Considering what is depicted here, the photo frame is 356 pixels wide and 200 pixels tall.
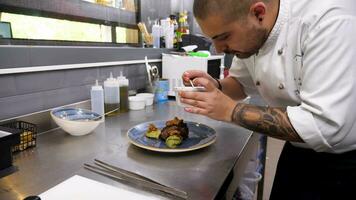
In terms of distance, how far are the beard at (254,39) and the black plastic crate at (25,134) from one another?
835mm

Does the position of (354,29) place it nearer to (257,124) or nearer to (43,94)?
(257,124)

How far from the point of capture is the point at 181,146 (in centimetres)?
103

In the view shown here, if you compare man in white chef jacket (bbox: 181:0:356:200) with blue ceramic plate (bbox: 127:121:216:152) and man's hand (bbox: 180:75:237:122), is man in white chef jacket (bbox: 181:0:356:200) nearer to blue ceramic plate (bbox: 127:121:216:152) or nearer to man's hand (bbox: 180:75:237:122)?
man's hand (bbox: 180:75:237:122)

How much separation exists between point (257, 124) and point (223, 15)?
0.37m

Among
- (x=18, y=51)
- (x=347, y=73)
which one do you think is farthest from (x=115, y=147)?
(x=347, y=73)

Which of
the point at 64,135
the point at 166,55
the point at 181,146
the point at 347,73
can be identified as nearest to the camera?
the point at 347,73

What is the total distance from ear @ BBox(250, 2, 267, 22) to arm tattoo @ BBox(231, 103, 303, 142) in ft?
1.01

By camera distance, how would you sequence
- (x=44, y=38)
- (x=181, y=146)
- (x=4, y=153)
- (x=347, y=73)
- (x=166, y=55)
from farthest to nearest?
(x=166, y=55) → (x=44, y=38) → (x=181, y=146) → (x=4, y=153) → (x=347, y=73)

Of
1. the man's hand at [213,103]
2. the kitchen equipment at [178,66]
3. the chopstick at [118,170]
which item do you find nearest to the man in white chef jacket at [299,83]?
the man's hand at [213,103]

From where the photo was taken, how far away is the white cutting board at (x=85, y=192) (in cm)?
71

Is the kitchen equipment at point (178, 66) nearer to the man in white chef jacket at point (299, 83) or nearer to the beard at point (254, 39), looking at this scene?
the man in white chef jacket at point (299, 83)

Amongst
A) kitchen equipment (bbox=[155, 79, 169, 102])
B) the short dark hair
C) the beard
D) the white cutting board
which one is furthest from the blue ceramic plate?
kitchen equipment (bbox=[155, 79, 169, 102])

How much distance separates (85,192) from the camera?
2.41ft

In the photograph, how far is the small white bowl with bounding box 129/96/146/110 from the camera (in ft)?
5.48
